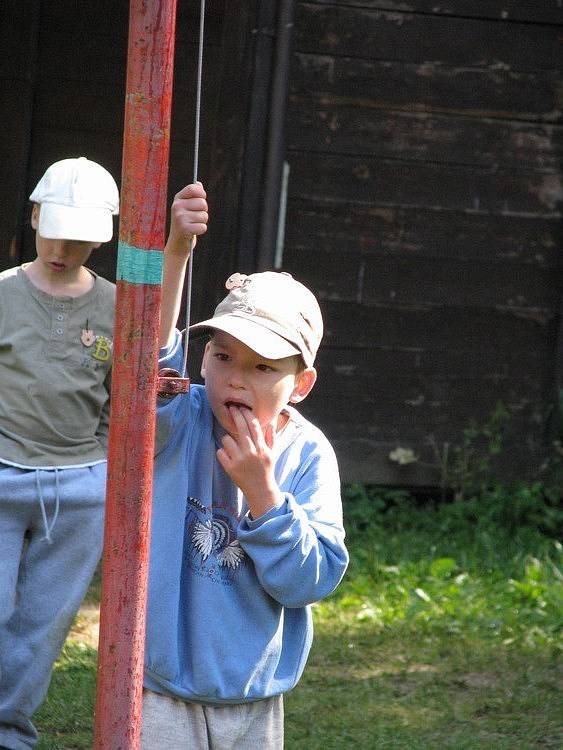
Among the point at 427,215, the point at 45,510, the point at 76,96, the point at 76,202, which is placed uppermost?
the point at 76,96

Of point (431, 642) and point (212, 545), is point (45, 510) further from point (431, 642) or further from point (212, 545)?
point (431, 642)

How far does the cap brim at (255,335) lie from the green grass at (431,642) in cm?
204

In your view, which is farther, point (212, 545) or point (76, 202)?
point (76, 202)

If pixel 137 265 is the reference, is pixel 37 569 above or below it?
below

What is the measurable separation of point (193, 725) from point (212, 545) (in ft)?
1.13

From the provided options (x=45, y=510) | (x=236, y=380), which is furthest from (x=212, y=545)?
(x=45, y=510)

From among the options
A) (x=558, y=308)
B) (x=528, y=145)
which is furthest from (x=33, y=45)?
(x=558, y=308)

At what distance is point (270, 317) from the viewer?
2.29 metres

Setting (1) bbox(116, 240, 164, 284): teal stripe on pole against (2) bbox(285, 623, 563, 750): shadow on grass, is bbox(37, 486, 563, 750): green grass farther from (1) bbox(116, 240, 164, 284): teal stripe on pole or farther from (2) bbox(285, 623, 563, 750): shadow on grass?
(1) bbox(116, 240, 164, 284): teal stripe on pole

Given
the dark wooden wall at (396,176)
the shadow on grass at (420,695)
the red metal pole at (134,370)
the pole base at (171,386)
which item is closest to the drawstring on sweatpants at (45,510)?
the shadow on grass at (420,695)

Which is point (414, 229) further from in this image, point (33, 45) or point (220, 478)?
point (220, 478)

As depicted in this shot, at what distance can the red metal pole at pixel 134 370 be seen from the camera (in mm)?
1836

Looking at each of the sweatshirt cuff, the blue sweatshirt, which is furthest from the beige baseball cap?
the sweatshirt cuff

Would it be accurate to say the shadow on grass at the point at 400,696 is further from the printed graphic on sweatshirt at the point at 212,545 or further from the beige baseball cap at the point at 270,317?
the beige baseball cap at the point at 270,317
